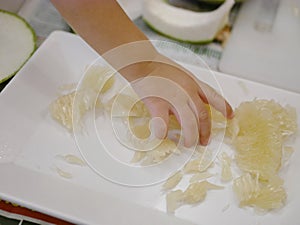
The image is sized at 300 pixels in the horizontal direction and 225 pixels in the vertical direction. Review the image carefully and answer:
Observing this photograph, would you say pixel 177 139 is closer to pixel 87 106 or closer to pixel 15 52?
pixel 87 106

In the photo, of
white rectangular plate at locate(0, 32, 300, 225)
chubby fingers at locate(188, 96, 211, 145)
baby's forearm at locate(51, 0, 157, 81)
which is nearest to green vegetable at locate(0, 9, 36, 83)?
white rectangular plate at locate(0, 32, 300, 225)

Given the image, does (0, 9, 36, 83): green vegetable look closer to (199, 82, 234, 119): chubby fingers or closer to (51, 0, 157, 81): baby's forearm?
(51, 0, 157, 81): baby's forearm

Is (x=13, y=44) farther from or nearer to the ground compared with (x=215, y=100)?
farther from the ground

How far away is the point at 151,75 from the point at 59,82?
0.17 m

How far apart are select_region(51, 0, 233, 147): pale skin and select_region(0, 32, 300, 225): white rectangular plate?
0.23 feet

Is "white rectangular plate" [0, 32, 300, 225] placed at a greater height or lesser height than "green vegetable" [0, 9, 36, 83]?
lesser

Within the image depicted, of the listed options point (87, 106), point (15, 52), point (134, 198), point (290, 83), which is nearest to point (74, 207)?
point (134, 198)

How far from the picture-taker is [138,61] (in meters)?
0.60

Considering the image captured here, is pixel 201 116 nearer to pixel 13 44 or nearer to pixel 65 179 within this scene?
pixel 65 179

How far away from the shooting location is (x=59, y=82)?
26.6 inches

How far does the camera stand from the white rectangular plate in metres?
0.51

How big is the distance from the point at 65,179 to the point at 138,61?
19 centimetres

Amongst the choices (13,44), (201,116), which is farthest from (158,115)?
(13,44)

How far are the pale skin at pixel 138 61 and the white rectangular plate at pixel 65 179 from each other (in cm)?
7
